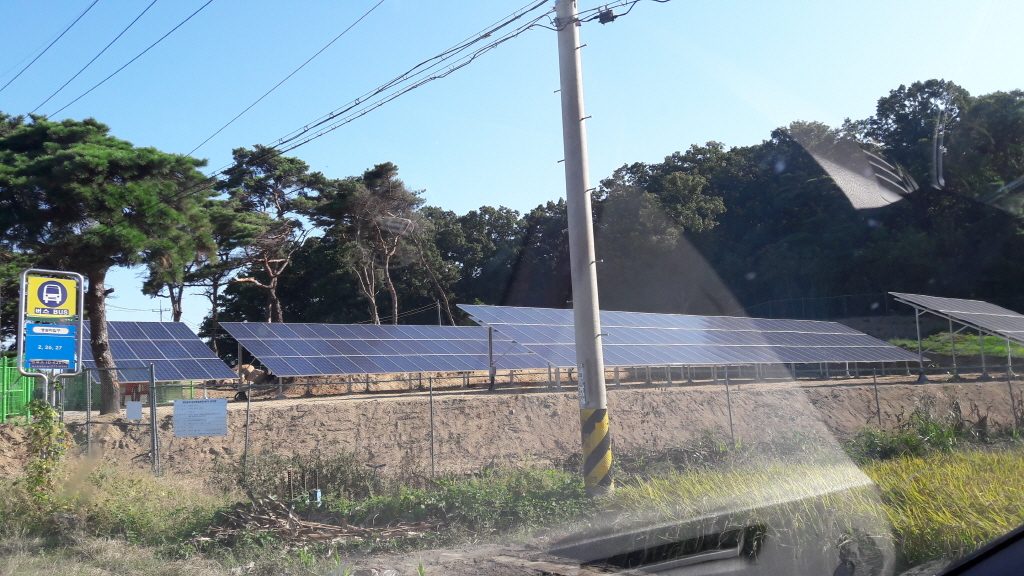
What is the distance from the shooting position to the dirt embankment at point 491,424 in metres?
17.7

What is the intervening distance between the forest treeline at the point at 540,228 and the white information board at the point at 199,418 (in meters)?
5.69

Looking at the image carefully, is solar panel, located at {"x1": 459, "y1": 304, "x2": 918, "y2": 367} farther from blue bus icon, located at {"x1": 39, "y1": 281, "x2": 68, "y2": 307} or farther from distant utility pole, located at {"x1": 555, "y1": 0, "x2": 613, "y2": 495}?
blue bus icon, located at {"x1": 39, "y1": 281, "x2": 68, "y2": 307}

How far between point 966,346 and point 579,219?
3676cm

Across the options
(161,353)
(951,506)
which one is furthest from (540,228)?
(951,506)

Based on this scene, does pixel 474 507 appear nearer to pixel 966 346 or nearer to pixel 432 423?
pixel 432 423

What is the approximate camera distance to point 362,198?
125 ft

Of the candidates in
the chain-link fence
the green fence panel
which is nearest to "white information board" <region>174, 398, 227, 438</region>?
the chain-link fence

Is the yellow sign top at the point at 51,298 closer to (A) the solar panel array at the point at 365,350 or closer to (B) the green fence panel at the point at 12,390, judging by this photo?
(B) the green fence panel at the point at 12,390

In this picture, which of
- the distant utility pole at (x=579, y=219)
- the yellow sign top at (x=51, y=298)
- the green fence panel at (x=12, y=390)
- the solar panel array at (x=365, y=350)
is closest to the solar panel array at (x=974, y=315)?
the solar panel array at (x=365, y=350)

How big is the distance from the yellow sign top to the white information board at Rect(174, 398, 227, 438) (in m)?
3.67

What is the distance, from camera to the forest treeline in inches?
758

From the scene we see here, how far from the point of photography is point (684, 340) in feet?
94.8

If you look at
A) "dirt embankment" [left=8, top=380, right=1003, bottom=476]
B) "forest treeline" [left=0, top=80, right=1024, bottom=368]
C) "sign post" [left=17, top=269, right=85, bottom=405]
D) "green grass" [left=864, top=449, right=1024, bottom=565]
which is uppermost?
"forest treeline" [left=0, top=80, right=1024, bottom=368]

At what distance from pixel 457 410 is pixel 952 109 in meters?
14.6
